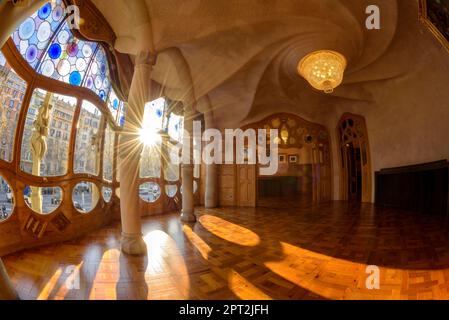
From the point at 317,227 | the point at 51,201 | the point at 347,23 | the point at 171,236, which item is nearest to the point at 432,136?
the point at 347,23

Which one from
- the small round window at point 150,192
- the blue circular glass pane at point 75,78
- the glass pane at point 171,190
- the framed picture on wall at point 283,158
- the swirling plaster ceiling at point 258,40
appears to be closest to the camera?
the swirling plaster ceiling at point 258,40

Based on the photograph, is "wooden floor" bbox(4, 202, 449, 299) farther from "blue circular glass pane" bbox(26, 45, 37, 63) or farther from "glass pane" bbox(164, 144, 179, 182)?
"glass pane" bbox(164, 144, 179, 182)

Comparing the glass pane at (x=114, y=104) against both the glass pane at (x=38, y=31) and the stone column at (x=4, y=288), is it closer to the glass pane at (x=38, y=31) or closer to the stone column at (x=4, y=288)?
the glass pane at (x=38, y=31)

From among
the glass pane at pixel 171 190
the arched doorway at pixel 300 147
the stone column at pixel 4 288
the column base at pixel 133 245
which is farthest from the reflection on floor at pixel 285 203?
the stone column at pixel 4 288

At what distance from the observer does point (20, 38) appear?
264 centimetres

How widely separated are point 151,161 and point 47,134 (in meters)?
2.73

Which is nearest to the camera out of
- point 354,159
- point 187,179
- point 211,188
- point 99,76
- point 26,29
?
point 26,29

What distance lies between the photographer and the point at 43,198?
3059 mm

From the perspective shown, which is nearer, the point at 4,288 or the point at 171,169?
the point at 4,288

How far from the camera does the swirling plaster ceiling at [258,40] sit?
10.9 ft

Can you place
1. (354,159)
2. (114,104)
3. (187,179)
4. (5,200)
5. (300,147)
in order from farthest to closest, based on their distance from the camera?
(300,147)
(354,159)
(187,179)
(114,104)
(5,200)

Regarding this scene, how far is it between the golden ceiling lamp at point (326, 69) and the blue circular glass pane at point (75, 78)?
15.3 ft

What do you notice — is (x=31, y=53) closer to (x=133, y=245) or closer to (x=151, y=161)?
(x=133, y=245)

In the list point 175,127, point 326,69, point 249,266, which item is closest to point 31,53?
point 249,266
